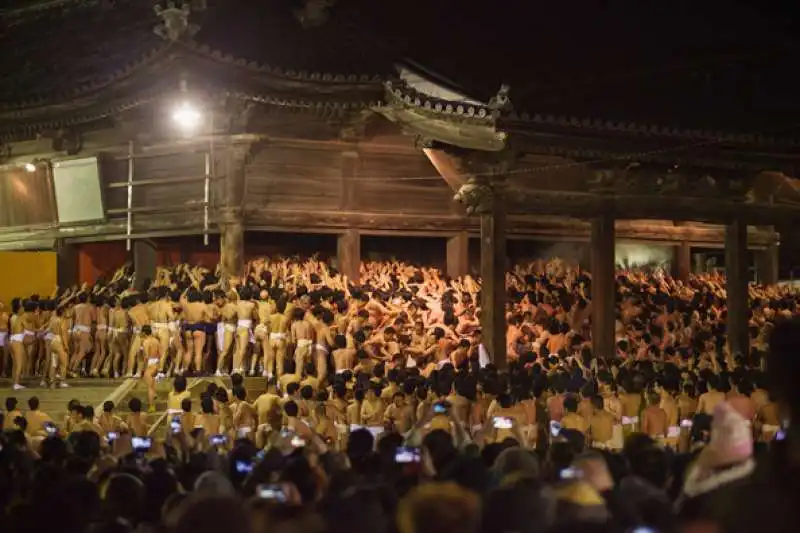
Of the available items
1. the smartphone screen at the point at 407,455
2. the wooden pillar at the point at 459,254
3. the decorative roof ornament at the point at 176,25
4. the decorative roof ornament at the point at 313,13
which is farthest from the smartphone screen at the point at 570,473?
the decorative roof ornament at the point at 313,13

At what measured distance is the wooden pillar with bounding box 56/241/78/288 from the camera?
2209cm

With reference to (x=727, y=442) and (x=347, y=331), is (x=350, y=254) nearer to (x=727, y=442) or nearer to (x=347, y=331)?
(x=347, y=331)

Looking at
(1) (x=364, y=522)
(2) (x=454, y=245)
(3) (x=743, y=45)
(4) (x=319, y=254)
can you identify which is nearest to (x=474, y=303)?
(2) (x=454, y=245)

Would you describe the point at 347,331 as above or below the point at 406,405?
above

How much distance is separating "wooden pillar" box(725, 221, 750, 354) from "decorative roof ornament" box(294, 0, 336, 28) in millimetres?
8813

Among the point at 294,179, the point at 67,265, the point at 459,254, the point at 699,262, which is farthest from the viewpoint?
the point at 699,262

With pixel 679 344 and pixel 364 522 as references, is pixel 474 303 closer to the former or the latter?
pixel 679 344

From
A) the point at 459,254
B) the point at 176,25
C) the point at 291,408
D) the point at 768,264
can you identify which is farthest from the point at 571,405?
the point at 768,264

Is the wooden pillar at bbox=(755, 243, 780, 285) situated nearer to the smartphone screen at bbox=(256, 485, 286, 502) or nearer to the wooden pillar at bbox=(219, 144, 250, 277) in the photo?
the wooden pillar at bbox=(219, 144, 250, 277)

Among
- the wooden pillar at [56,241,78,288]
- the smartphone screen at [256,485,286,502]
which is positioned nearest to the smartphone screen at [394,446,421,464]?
the smartphone screen at [256,485,286,502]

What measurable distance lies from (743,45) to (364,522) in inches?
773

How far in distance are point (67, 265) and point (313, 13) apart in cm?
770

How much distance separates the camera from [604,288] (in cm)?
1661

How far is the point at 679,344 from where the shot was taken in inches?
728
